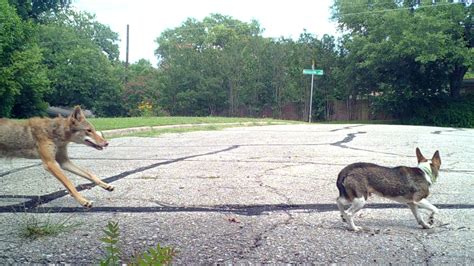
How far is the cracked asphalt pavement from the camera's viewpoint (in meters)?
3.46

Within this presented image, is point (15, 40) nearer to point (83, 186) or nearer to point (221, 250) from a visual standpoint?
point (83, 186)

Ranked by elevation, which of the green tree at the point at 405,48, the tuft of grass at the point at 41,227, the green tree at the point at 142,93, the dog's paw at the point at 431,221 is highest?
the green tree at the point at 405,48

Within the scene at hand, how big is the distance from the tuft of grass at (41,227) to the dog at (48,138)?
3.01 feet

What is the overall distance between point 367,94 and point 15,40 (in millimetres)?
27191

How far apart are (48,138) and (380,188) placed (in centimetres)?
346

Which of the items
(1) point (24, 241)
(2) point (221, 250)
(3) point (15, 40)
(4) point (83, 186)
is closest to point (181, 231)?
(2) point (221, 250)

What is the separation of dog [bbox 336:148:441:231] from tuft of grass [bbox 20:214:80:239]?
2.32 meters

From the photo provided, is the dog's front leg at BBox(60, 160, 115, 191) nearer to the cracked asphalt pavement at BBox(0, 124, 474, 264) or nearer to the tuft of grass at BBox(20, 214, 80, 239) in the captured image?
the cracked asphalt pavement at BBox(0, 124, 474, 264)

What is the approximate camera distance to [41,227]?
3.84 meters

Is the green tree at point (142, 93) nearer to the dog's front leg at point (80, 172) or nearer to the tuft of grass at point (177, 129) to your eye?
the tuft of grass at point (177, 129)

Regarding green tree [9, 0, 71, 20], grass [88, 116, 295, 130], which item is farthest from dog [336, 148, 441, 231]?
green tree [9, 0, 71, 20]

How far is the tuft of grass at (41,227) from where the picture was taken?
373cm

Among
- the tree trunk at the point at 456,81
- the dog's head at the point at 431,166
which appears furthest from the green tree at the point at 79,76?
the dog's head at the point at 431,166

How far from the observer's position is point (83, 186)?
5848mm
